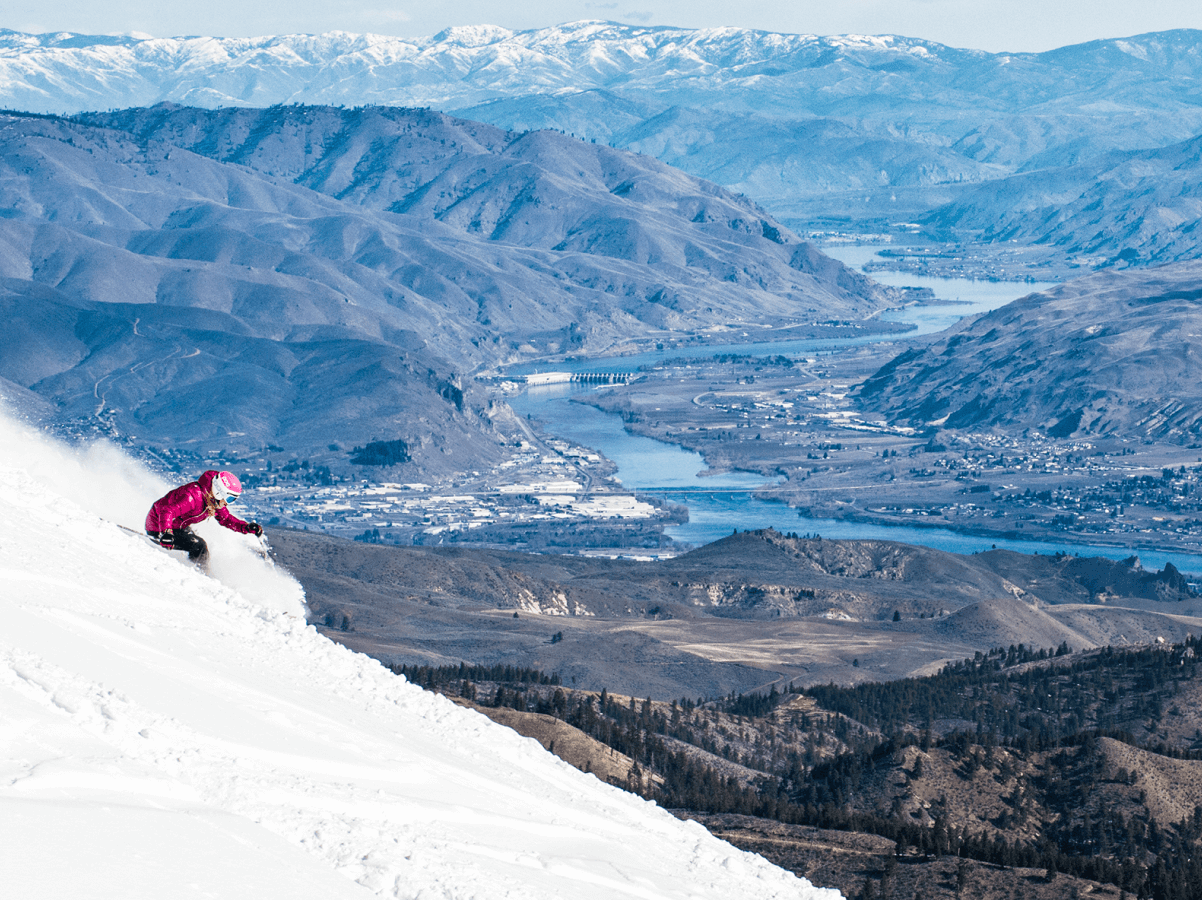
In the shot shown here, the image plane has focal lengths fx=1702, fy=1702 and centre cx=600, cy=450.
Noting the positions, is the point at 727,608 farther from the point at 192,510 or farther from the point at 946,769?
the point at 192,510

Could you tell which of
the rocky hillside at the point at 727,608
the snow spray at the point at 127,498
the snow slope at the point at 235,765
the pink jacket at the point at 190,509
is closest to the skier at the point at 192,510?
the pink jacket at the point at 190,509

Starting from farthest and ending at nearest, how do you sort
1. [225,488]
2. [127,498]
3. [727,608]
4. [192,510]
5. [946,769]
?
[727,608] < [946,769] < [127,498] < [192,510] < [225,488]

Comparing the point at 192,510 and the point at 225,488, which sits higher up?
the point at 225,488

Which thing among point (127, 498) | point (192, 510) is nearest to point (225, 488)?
point (192, 510)

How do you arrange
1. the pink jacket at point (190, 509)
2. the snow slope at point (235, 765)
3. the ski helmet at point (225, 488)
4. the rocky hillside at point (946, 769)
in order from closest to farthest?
1. the snow slope at point (235, 765)
2. the ski helmet at point (225, 488)
3. the pink jacket at point (190, 509)
4. the rocky hillside at point (946, 769)

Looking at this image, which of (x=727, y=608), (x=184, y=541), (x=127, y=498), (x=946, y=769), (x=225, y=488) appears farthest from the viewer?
(x=727, y=608)

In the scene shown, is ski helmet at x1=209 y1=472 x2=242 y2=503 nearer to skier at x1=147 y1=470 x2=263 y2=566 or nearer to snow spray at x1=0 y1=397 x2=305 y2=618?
skier at x1=147 y1=470 x2=263 y2=566

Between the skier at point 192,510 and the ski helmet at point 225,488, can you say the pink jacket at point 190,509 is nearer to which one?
the skier at point 192,510
